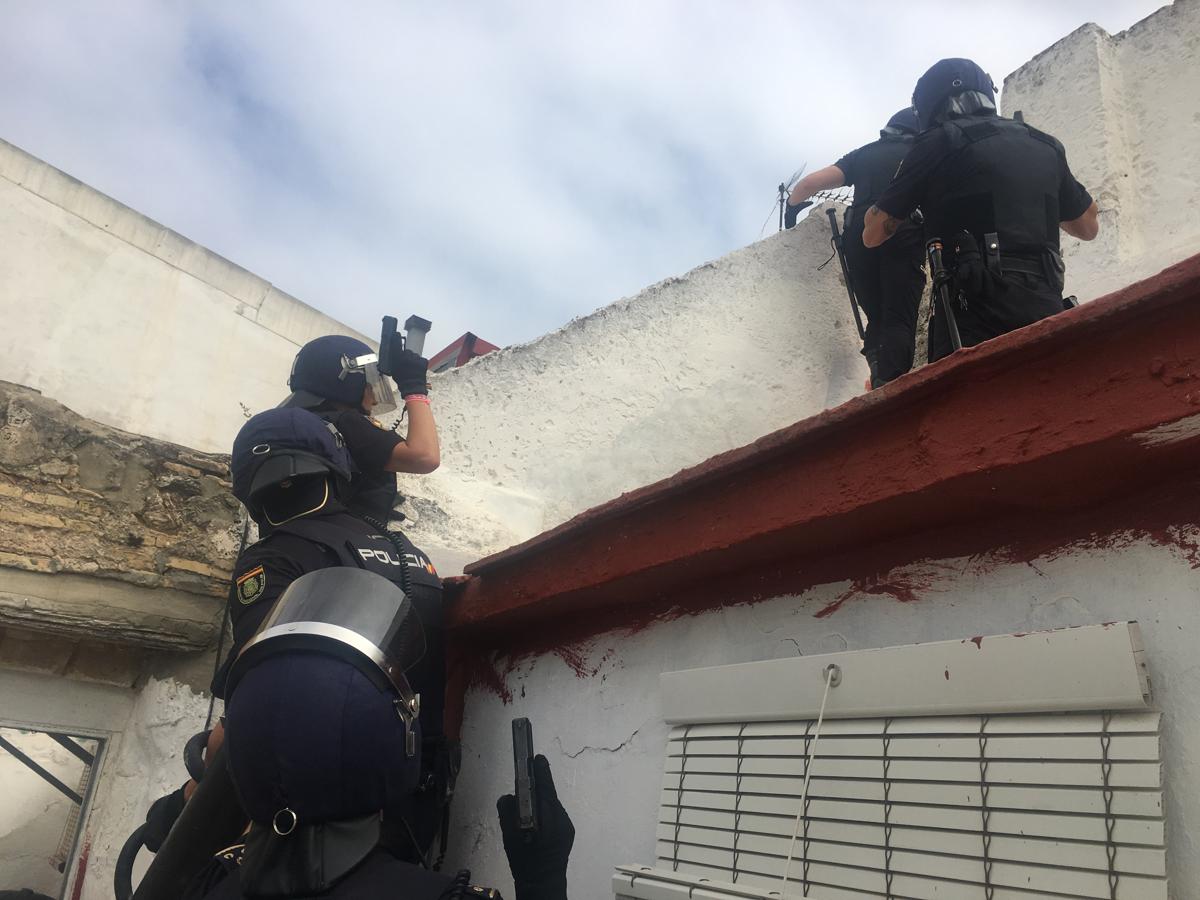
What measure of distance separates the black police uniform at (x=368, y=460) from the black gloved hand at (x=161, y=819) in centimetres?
104

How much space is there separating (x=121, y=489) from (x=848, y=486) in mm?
2773

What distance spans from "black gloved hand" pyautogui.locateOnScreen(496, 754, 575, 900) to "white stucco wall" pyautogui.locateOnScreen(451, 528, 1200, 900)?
1.72ft

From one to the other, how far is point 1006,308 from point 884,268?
1222mm

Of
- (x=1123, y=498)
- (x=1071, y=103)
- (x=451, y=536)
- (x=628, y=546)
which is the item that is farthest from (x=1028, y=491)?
(x=1071, y=103)

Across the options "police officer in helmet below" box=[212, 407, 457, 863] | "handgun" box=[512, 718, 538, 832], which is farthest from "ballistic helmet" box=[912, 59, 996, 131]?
"handgun" box=[512, 718, 538, 832]

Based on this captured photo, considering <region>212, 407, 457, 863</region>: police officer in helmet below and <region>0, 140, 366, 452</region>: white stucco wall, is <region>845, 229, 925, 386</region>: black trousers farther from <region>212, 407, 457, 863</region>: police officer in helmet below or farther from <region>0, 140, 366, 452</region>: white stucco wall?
<region>0, 140, 366, 452</region>: white stucco wall

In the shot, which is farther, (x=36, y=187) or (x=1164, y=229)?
(x=36, y=187)

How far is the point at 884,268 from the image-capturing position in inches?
156

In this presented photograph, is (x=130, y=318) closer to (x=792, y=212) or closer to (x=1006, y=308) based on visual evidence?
(x=792, y=212)

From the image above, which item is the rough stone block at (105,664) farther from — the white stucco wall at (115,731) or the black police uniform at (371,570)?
the black police uniform at (371,570)

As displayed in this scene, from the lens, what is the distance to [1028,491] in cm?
179

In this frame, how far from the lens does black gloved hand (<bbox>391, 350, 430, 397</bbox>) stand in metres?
3.73

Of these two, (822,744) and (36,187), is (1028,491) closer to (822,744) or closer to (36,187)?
(822,744)

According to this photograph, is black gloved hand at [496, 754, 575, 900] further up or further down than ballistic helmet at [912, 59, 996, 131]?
further down
